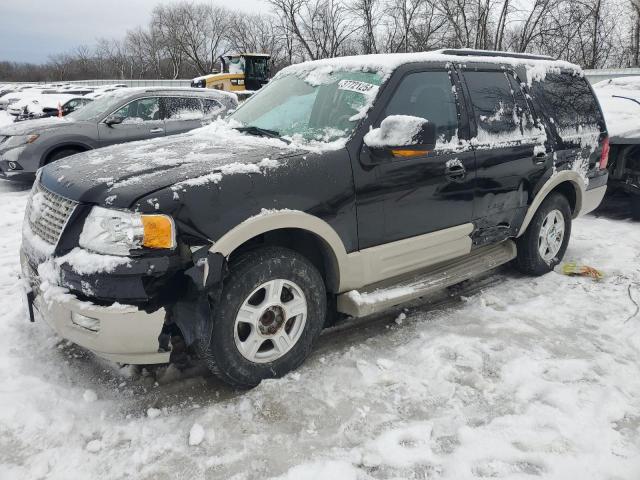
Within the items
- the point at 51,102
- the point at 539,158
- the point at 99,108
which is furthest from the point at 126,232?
the point at 51,102

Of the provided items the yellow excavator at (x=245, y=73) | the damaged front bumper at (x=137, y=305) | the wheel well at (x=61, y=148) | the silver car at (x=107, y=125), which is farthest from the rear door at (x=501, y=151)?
the yellow excavator at (x=245, y=73)

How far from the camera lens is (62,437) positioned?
8.27ft

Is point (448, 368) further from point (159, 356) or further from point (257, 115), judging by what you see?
point (257, 115)

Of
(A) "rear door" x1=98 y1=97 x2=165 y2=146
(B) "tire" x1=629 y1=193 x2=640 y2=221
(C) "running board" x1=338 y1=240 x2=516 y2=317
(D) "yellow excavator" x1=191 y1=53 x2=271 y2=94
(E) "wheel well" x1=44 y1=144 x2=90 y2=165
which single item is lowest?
(B) "tire" x1=629 y1=193 x2=640 y2=221

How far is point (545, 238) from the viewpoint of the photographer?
4.79 m

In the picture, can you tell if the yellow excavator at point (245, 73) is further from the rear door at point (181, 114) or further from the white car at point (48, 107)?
the rear door at point (181, 114)

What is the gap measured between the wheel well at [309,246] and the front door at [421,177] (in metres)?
0.25

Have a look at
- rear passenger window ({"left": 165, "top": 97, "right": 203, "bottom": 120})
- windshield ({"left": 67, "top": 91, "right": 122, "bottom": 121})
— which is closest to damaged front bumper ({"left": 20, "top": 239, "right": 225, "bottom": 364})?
windshield ({"left": 67, "top": 91, "right": 122, "bottom": 121})

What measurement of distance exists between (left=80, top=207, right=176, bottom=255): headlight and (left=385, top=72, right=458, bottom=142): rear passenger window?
1.69m

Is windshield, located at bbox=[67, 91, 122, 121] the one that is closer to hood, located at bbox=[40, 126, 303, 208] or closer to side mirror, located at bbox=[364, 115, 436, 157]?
hood, located at bbox=[40, 126, 303, 208]

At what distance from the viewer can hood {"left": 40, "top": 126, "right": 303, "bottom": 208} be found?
2576mm

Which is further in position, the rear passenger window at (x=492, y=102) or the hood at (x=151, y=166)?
the rear passenger window at (x=492, y=102)

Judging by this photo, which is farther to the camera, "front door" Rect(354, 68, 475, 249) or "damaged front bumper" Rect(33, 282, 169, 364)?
"front door" Rect(354, 68, 475, 249)

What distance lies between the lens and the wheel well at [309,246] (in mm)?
2996
